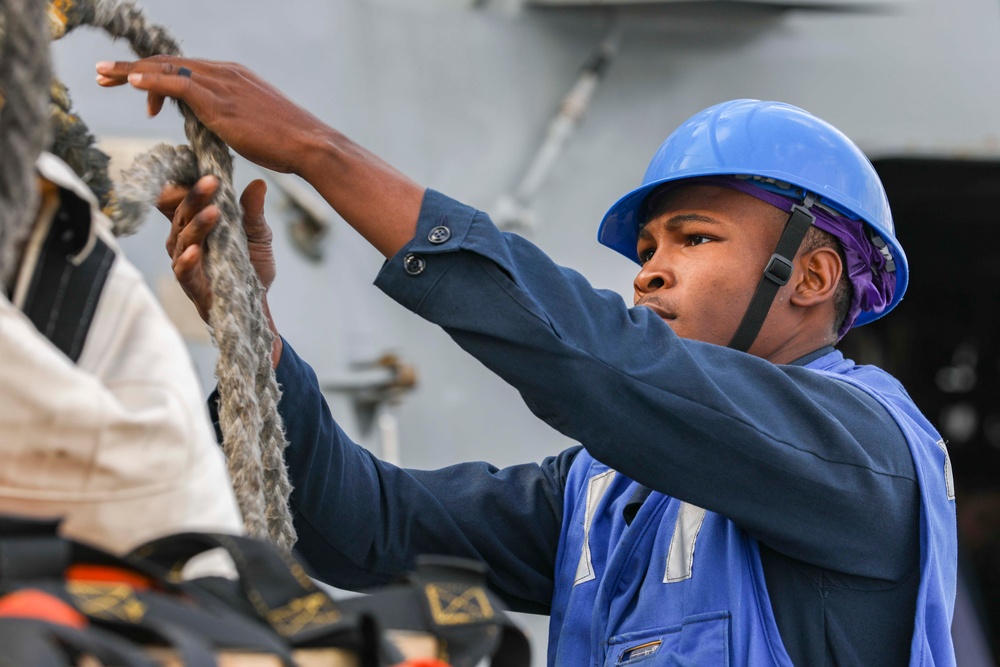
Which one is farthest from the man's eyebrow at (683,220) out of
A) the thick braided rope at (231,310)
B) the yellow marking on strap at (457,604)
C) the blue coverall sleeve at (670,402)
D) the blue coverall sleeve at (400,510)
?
the yellow marking on strap at (457,604)

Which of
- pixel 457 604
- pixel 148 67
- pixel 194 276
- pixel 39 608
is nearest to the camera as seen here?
pixel 39 608

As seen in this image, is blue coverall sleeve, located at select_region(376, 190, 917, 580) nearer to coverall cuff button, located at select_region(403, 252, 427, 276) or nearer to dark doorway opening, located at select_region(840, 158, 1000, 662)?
coverall cuff button, located at select_region(403, 252, 427, 276)

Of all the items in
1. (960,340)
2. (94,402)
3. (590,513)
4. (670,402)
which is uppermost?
(960,340)

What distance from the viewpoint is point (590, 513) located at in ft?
5.60

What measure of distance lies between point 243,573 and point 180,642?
0.41ft

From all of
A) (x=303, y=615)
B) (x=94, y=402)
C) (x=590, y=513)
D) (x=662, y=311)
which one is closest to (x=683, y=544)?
(x=590, y=513)

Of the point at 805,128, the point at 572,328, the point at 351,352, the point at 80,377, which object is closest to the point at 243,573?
the point at 80,377

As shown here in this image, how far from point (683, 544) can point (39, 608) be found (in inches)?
39.5

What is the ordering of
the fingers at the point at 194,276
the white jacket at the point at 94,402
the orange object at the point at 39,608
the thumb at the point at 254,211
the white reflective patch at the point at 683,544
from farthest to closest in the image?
the white reflective patch at the point at 683,544, the thumb at the point at 254,211, the fingers at the point at 194,276, the white jacket at the point at 94,402, the orange object at the point at 39,608

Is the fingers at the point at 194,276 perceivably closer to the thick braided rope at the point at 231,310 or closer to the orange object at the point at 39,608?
the thick braided rope at the point at 231,310

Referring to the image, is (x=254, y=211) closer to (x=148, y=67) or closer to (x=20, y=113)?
(x=148, y=67)

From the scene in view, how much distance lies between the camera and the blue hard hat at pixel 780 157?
1.69 metres

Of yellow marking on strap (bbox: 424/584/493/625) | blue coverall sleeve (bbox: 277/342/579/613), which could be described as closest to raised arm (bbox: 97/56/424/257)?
blue coverall sleeve (bbox: 277/342/579/613)

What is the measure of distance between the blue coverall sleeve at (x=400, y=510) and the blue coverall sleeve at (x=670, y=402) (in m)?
0.34
